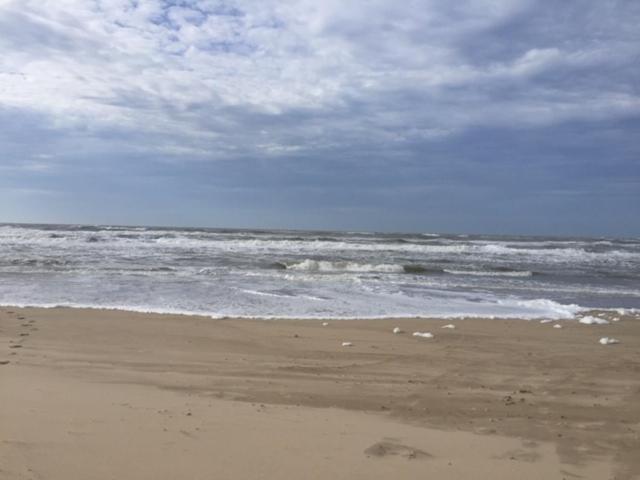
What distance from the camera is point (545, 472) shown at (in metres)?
3.39

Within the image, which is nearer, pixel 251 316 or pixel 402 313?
pixel 251 316

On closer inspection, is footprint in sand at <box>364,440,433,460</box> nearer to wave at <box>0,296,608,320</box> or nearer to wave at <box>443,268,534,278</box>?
wave at <box>0,296,608,320</box>

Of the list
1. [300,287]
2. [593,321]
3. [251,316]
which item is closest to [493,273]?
[300,287]

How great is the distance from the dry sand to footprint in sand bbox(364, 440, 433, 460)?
0.06 ft

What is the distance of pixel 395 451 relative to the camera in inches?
141

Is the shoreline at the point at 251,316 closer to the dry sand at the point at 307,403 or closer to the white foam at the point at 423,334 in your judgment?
the dry sand at the point at 307,403

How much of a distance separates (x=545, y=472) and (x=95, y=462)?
274 centimetres

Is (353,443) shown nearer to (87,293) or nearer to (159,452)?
(159,452)

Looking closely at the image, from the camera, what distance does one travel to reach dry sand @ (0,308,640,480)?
3.33m

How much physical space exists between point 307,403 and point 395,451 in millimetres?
1213

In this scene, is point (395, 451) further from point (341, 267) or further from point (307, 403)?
point (341, 267)

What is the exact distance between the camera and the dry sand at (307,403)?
131 inches

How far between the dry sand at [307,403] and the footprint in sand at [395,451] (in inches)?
0.7

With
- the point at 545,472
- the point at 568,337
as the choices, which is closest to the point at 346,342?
the point at 568,337
